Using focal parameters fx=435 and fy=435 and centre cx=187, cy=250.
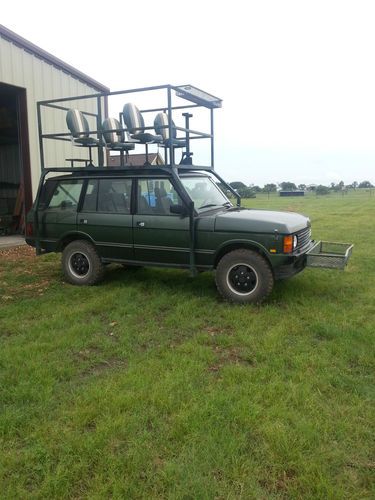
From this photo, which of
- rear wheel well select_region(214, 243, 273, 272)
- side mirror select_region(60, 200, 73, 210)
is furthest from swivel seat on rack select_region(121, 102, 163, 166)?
rear wheel well select_region(214, 243, 273, 272)

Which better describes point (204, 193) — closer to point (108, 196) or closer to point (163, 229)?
point (163, 229)

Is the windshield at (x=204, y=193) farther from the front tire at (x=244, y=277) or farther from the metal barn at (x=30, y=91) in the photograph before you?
the metal barn at (x=30, y=91)

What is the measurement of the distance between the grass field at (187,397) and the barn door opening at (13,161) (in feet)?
21.0

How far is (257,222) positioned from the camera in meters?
5.76

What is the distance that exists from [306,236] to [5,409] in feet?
15.2

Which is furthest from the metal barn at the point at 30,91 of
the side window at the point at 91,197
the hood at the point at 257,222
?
the hood at the point at 257,222

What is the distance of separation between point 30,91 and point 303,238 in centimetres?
847

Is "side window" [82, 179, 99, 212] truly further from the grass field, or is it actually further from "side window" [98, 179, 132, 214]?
the grass field

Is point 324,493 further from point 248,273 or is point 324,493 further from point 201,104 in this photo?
point 201,104

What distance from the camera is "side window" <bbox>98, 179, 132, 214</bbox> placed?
664 centimetres

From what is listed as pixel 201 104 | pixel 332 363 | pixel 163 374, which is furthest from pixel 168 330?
pixel 201 104

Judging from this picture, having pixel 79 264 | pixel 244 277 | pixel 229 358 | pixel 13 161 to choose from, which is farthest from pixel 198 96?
pixel 13 161

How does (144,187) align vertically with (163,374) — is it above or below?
above

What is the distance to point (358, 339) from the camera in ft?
14.9
